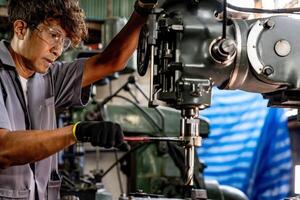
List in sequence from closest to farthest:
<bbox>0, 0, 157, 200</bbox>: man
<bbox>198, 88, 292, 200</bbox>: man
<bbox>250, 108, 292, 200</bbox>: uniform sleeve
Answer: <bbox>0, 0, 157, 200</bbox>: man < <bbox>250, 108, 292, 200</bbox>: uniform sleeve < <bbox>198, 88, 292, 200</bbox>: man

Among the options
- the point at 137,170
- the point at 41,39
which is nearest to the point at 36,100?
the point at 41,39

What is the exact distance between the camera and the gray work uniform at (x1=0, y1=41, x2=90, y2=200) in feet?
5.30

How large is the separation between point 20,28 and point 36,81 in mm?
177

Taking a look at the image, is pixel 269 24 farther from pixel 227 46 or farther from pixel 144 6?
pixel 144 6

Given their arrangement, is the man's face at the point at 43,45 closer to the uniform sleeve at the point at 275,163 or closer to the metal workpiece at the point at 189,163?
the metal workpiece at the point at 189,163

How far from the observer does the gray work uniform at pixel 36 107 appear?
1.62 metres

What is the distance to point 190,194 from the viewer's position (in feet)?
4.20

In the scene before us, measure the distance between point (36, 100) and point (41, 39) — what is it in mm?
213

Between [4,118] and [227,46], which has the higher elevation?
[227,46]

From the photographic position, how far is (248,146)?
3836 millimetres

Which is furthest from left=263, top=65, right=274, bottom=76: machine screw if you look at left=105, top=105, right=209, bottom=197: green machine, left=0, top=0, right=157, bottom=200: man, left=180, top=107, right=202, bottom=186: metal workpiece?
left=105, top=105, right=209, bottom=197: green machine

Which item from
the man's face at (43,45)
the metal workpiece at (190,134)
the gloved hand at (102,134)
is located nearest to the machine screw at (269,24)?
the metal workpiece at (190,134)

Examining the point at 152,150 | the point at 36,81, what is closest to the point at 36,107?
the point at 36,81

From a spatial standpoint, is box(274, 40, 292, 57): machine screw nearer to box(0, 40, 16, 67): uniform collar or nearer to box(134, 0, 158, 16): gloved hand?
box(134, 0, 158, 16): gloved hand
